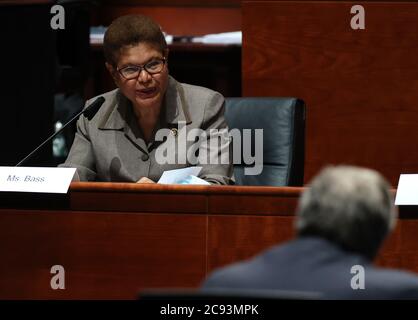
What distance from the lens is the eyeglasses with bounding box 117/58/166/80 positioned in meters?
3.58

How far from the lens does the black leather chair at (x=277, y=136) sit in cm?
370

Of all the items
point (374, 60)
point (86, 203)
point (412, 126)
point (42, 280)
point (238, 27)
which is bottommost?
point (42, 280)

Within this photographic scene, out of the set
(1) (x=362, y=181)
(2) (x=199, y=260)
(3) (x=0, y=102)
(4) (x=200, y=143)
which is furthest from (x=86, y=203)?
(3) (x=0, y=102)

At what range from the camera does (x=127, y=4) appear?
20.2 ft

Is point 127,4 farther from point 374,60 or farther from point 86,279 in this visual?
point 86,279

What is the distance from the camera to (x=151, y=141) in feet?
12.1

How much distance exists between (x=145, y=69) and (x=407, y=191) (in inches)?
44.2

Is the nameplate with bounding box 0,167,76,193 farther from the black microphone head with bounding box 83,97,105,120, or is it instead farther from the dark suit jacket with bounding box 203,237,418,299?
the dark suit jacket with bounding box 203,237,418,299

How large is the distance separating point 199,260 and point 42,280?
1.55 feet

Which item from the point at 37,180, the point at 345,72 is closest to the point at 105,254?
the point at 37,180

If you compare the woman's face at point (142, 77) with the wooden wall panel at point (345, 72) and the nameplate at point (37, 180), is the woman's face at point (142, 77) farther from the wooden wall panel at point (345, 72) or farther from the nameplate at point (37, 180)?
the wooden wall panel at point (345, 72)

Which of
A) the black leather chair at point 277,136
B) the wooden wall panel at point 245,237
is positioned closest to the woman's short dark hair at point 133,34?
the black leather chair at point 277,136
